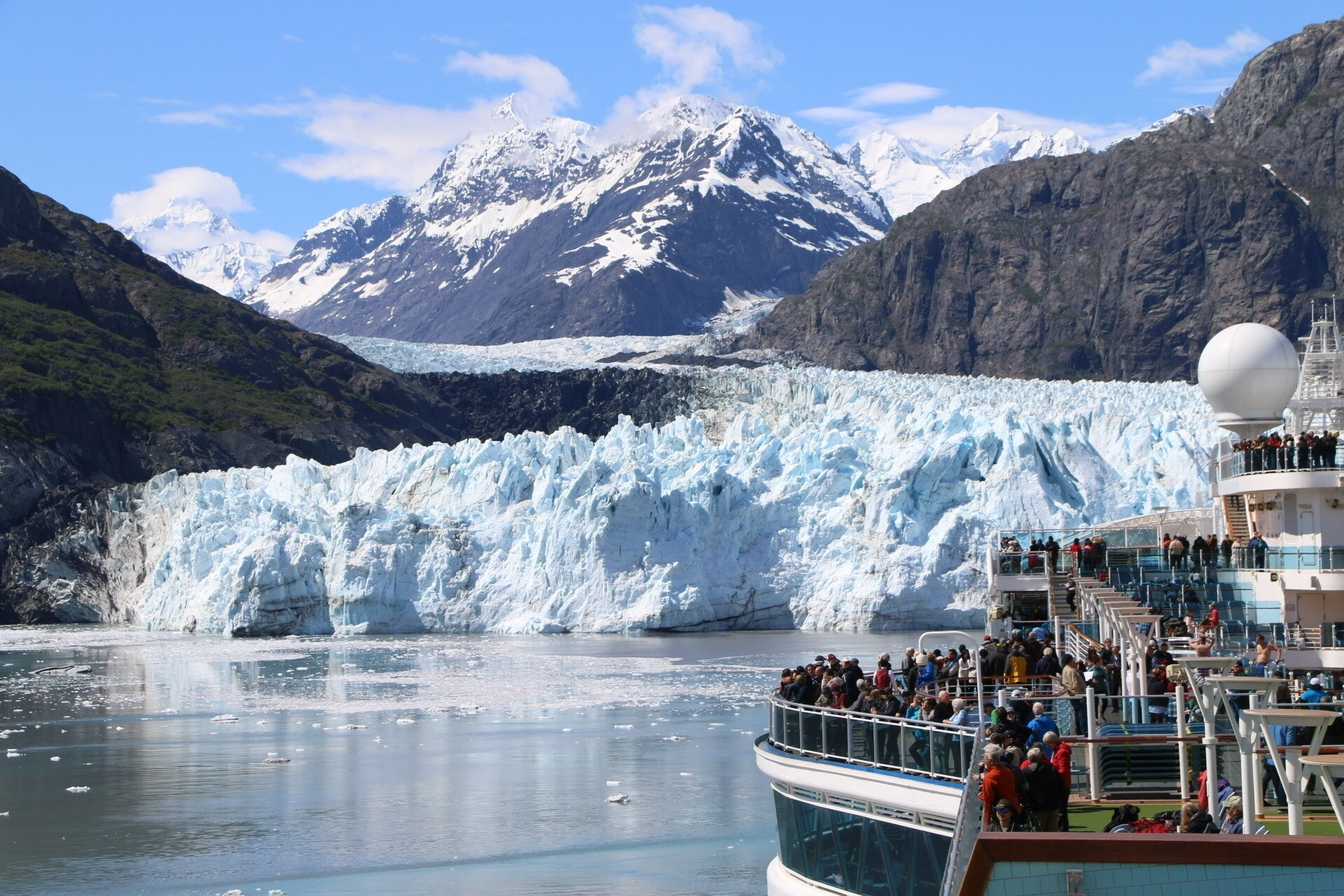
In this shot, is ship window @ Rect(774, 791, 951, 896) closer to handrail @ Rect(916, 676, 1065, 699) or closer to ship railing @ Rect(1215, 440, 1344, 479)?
handrail @ Rect(916, 676, 1065, 699)

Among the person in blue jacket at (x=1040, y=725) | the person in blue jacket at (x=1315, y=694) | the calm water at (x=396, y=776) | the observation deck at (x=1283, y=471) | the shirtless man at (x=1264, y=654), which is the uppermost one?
the observation deck at (x=1283, y=471)

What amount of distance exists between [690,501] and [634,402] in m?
40.7

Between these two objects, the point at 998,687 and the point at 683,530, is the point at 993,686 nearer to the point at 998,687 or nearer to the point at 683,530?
the point at 998,687

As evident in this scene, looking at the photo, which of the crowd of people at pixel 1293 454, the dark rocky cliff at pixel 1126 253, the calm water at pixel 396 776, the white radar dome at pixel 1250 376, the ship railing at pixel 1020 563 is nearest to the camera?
the crowd of people at pixel 1293 454

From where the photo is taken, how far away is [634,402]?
273 ft

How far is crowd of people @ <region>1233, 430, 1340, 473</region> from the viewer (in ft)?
49.1

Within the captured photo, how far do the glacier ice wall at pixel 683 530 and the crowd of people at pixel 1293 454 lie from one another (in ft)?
80.8

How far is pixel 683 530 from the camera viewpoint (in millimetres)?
42219

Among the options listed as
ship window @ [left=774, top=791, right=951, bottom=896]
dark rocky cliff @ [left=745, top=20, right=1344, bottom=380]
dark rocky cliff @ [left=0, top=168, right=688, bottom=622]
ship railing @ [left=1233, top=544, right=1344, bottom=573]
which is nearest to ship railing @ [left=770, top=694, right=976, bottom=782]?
ship window @ [left=774, top=791, right=951, bottom=896]

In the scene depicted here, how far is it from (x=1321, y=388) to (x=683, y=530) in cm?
2575

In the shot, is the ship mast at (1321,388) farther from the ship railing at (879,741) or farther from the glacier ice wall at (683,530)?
the glacier ice wall at (683,530)

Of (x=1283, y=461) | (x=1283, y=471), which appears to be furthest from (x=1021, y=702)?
(x=1283, y=461)

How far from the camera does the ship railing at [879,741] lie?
33.2ft

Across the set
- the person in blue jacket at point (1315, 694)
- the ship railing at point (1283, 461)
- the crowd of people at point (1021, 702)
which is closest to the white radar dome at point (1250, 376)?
the ship railing at point (1283, 461)
